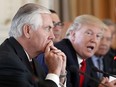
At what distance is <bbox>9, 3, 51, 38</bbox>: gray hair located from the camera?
193cm

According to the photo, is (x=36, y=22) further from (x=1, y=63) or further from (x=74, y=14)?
(x=74, y=14)

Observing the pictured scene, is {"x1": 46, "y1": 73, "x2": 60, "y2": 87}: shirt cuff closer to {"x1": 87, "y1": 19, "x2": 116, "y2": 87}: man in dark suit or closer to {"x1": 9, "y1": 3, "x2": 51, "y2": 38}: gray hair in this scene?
{"x1": 9, "y1": 3, "x2": 51, "y2": 38}: gray hair

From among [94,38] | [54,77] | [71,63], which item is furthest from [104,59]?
[54,77]

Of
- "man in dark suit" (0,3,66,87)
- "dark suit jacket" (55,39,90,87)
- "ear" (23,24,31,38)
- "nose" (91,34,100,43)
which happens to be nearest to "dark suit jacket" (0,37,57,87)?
"man in dark suit" (0,3,66,87)

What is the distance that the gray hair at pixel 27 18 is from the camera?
1.93 metres

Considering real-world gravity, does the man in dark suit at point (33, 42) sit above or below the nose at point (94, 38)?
above

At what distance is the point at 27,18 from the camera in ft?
6.32

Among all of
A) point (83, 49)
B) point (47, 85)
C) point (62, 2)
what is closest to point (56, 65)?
point (47, 85)

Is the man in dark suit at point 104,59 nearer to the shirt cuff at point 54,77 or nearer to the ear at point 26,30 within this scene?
the ear at point 26,30

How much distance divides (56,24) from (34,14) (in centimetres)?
128

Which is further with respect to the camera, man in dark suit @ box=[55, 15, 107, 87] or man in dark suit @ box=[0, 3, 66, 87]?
man in dark suit @ box=[55, 15, 107, 87]

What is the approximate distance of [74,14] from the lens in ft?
16.3

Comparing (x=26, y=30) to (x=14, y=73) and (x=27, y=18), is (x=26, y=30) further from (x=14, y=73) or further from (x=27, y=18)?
(x=14, y=73)

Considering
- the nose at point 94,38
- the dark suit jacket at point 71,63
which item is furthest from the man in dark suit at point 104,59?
the dark suit jacket at point 71,63
